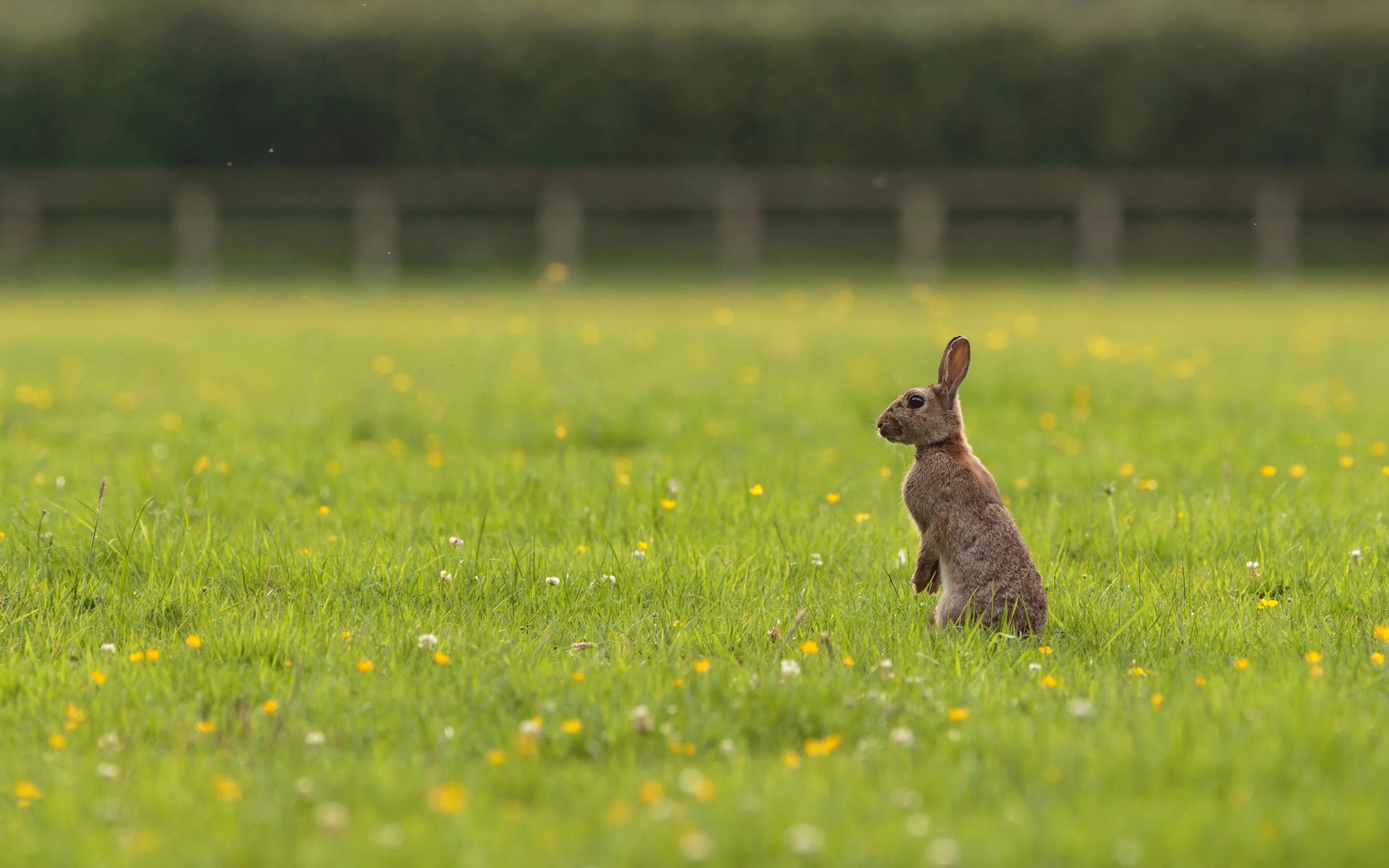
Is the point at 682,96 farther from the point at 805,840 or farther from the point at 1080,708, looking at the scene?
the point at 805,840

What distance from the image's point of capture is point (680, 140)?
26.8 m

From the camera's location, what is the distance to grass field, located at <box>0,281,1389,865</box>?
9.32 feet

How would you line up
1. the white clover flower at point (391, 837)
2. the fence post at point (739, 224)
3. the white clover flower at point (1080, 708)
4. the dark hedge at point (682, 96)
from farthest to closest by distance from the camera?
the dark hedge at point (682, 96), the fence post at point (739, 224), the white clover flower at point (1080, 708), the white clover flower at point (391, 837)

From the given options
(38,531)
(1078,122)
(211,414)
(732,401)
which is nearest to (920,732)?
(38,531)

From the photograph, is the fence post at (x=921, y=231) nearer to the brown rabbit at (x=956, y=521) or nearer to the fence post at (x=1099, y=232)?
the fence post at (x=1099, y=232)

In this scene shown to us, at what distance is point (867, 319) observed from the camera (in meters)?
16.3

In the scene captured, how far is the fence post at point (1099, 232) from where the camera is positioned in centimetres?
2502

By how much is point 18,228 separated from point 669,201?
37.9 ft

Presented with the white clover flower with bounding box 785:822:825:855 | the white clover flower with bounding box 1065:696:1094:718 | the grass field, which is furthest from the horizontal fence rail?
the white clover flower with bounding box 785:822:825:855

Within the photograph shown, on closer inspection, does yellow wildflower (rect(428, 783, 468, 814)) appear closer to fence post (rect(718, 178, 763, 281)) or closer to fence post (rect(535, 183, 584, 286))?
fence post (rect(535, 183, 584, 286))

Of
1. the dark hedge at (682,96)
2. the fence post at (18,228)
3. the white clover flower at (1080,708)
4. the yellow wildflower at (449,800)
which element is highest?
the dark hedge at (682,96)

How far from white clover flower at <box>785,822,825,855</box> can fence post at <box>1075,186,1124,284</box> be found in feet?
76.3

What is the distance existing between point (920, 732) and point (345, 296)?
63.4ft

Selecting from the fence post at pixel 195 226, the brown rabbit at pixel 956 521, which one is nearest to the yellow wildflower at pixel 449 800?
the brown rabbit at pixel 956 521
